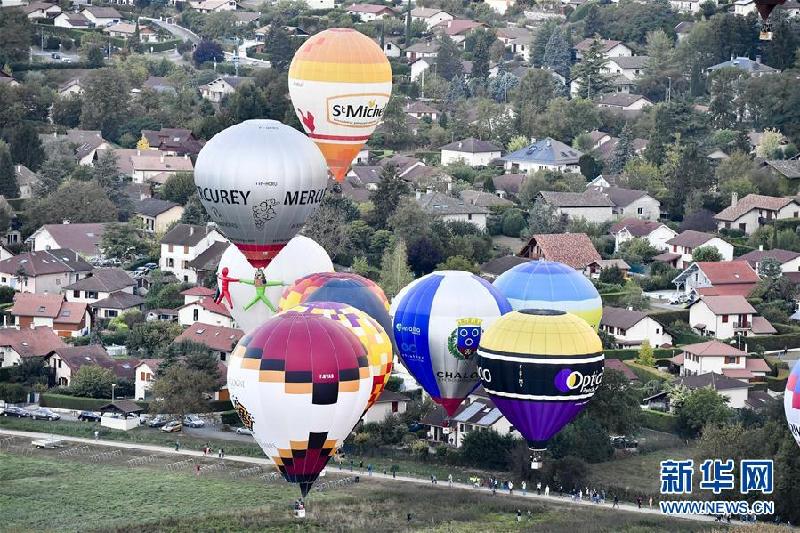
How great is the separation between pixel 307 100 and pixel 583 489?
1236cm

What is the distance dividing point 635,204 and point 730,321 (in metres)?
13.8

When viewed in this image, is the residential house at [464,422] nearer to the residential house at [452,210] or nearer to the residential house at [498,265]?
the residential house at [498,265]

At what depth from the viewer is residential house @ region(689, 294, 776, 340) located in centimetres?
6291

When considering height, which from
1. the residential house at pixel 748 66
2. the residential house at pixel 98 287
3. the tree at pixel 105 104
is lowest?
the residential house at pixel 98 287

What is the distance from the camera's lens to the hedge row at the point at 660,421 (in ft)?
178

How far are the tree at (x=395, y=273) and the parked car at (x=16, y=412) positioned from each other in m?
12.3

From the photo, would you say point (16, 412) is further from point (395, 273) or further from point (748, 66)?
point (748, 66)

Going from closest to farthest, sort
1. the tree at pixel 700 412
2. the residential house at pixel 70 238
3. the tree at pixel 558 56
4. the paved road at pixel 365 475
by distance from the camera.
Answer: the paved road at pixel 365 475 → the tree at pixel 700 412 → the residential house at pixel 70 238 → the tree at pixel 558 56

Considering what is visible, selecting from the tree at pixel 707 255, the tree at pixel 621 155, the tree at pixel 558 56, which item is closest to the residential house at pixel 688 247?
the tree at pixel 707 255

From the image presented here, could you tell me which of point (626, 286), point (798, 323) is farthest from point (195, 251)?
point (798, 323)

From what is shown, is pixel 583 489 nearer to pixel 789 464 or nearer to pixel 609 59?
pixel 789 464

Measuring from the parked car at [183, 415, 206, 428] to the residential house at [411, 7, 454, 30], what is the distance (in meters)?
62.6

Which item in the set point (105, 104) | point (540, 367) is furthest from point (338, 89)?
point (105, 104)

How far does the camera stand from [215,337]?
6116 cm
